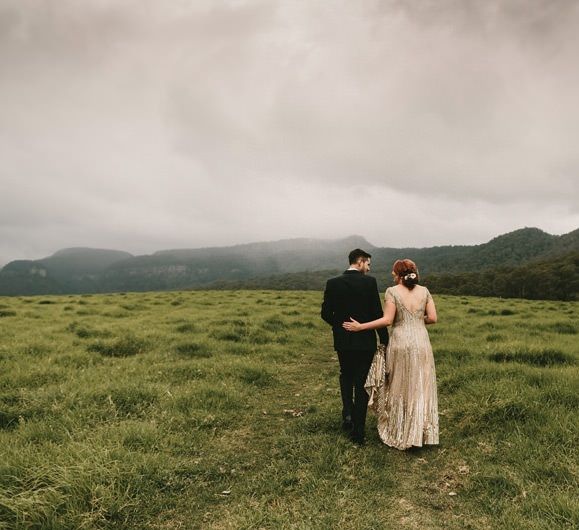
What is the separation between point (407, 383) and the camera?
7184 mm

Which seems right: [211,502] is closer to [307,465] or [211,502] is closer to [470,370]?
[307,465]

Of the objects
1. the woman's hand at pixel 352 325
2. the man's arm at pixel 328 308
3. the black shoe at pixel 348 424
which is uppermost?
the man's arm at pixel 328 308

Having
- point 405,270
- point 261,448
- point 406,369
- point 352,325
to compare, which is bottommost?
point 261,448

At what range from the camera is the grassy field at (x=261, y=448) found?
16.3 feet

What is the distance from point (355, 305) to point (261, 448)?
125 inches

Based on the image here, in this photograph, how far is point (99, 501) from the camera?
4922 mm

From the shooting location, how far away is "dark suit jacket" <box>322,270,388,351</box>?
24.0ft

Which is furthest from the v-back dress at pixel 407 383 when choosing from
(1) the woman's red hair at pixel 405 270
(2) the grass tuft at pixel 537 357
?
(2) the grass tuft at pixel 537 357

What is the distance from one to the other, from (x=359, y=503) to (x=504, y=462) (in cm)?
259

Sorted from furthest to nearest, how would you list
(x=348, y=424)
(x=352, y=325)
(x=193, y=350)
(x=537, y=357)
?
(x=193, y=350) < (x=537, y=357) < (x=348, y=424) < (x=352, y=325)

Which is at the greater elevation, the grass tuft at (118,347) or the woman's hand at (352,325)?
the woman's hand at (352,325)

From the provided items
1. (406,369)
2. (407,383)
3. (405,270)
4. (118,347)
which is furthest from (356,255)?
(118,347)

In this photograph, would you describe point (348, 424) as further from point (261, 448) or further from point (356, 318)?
point (356, 318)

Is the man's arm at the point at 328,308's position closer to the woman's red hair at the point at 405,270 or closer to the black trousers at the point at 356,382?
the black trousers at the point at 356,382
